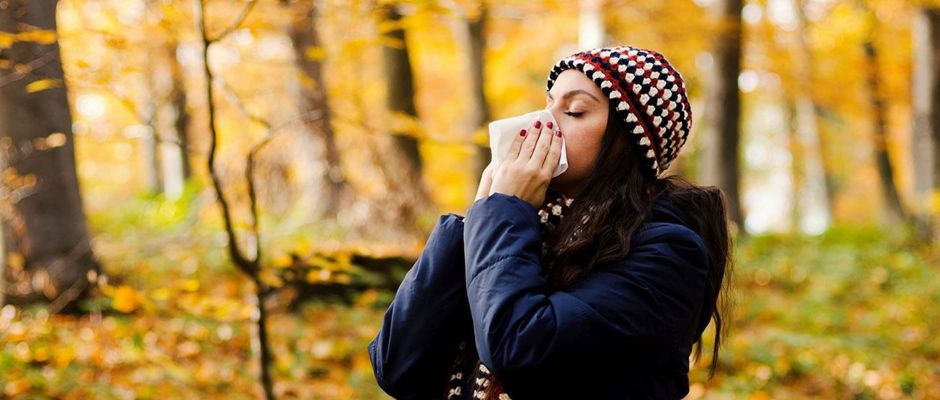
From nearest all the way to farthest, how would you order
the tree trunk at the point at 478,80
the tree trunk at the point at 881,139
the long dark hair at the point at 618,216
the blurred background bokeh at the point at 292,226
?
the long dark hair at the point at 618,216 < the blurred background bokeh at the point at 292,226 < the tree trunk at the point at 478,80 < the tree trunk at the point at 881,139

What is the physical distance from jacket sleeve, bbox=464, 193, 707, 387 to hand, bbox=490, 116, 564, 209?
1.6 inches

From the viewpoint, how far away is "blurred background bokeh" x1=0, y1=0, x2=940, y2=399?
387 centimetres

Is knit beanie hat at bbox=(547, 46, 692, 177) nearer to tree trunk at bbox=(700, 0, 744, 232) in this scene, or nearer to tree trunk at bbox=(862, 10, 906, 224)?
tree trunk at bbox=(700, 0, 744, 232)

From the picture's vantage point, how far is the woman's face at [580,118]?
1.92m

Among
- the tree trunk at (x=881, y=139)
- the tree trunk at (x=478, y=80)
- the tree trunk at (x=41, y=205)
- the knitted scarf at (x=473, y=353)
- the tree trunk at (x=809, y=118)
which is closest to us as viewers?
the knitted scarf at (x=473, y=353)

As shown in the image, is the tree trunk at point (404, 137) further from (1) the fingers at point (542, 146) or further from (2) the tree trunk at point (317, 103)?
(1) the fingers at point (542, 146)

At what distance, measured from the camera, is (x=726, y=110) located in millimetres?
10391

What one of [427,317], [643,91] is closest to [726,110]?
[643,91]

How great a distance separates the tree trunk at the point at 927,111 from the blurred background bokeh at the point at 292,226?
0.03 metres

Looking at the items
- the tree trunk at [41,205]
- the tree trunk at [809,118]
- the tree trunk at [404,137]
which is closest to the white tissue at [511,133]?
the tree trunk at [41,205]

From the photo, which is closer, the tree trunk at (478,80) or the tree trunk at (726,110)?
the tree trunk at (726,110)

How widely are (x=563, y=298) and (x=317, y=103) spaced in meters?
4.16

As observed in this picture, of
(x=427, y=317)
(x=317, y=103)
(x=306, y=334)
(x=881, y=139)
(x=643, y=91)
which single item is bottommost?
(x=881, y=139)

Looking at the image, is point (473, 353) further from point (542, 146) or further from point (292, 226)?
point (292, 226)
